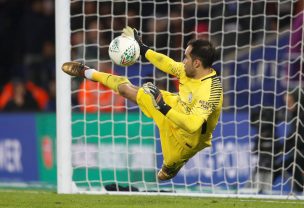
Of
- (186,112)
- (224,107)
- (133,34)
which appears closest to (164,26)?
(224,107)

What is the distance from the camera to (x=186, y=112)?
9.71m

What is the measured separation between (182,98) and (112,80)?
77cm

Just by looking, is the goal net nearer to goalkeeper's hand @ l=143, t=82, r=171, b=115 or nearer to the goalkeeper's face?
the goalkeeper's face

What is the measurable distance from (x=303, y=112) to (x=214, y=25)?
1837mm

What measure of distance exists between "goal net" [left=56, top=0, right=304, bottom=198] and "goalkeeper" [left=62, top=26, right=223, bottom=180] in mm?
1986

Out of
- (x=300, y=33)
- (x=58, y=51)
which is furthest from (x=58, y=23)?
(x=300, y=33)

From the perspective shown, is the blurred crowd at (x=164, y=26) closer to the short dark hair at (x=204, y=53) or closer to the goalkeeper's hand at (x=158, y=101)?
the short dark hair at (x=204, y=53)

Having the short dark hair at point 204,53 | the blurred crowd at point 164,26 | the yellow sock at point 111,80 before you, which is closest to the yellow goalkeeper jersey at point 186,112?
the short dark hair at point 204,53

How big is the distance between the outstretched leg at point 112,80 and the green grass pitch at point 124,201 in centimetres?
113


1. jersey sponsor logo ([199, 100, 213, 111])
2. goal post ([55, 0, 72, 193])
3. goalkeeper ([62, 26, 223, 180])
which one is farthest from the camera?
goal post ([55, 0, 72, 193])

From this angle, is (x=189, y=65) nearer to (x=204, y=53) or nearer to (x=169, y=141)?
(x=204, y=53)

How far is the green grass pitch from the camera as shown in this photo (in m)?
9.61

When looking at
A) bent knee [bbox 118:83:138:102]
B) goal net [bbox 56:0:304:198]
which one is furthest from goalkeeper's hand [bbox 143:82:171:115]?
goal net [bbox 56:0:304:198]

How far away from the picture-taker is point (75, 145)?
13148mm
